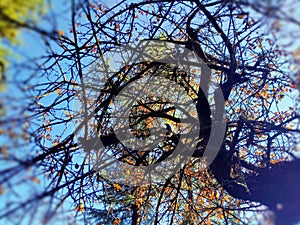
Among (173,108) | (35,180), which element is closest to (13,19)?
(35,180)

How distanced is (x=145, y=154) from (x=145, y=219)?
1.05 m

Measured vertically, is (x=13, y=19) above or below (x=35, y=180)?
above

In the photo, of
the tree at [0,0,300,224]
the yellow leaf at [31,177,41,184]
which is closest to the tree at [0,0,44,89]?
the yellow leaf at [31,177,41,184]

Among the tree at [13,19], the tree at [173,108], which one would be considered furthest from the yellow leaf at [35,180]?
the tree at [173,108]

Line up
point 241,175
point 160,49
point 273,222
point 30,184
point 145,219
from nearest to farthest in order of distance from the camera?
1. point 30,184
2. point 273,222
3. point 241,175
4. point 160,49
5. point 145,219

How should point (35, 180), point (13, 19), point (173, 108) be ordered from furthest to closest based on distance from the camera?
point (173, 108), point (35, 180), point (13, 19)

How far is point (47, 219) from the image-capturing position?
803mm

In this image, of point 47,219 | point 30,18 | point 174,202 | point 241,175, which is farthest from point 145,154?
point 30,18

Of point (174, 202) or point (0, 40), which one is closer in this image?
point (0, 40)

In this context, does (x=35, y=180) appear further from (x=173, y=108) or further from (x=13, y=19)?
(x=173, y=108)

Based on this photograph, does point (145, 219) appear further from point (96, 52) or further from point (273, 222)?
point (273, 222)

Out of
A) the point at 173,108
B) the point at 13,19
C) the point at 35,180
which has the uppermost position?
the point at 173,108

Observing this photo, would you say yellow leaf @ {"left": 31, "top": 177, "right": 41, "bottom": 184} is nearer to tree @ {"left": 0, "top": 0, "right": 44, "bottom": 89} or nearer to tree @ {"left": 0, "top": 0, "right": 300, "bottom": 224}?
tree @ {"left": 0, "top": 0, "right": 44, "bottom": 89}

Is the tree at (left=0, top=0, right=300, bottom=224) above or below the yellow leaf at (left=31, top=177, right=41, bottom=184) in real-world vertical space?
above
